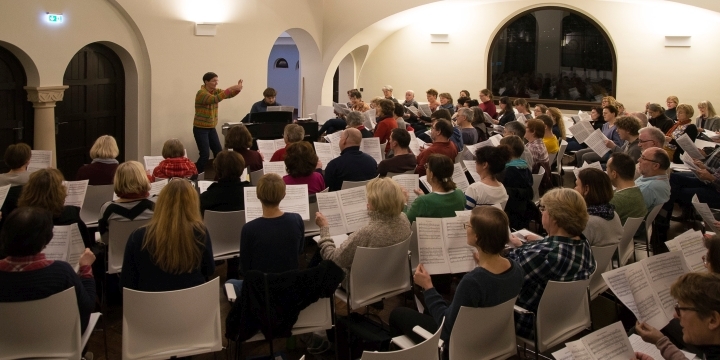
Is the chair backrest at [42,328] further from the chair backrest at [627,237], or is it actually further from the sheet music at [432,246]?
the chair backrest at [627,237]

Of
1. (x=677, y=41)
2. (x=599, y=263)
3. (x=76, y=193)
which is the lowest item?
(x=599, y=263)

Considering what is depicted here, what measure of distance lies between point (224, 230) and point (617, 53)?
11152 millimetres

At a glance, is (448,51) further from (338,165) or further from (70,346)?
(70,346)

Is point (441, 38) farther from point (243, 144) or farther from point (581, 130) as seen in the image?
point (243, 144)

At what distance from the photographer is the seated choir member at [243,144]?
6645mm

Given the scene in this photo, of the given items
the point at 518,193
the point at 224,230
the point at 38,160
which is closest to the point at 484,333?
the point at 224,230

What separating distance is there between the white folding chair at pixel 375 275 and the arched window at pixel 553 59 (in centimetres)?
1110

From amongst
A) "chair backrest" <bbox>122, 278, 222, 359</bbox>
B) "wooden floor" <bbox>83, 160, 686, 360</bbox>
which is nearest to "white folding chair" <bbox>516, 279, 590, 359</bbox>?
"wooden floor" <bbox>83, 160, 686, 360</bbox>

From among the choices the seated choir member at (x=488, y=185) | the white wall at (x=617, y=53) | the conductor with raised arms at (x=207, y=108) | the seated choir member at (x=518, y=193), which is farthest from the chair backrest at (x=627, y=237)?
the white wall at (x=617, y=53)

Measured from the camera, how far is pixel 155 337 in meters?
3.34

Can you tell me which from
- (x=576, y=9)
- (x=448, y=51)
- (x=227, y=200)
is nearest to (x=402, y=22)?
(x=448, y=51)

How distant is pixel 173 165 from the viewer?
5.78m

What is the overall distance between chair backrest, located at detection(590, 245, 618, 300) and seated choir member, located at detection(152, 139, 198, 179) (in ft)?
11.4

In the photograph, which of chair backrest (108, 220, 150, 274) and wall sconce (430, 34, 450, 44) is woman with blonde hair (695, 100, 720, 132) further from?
chair backrest (108, 220, 150, 274)
